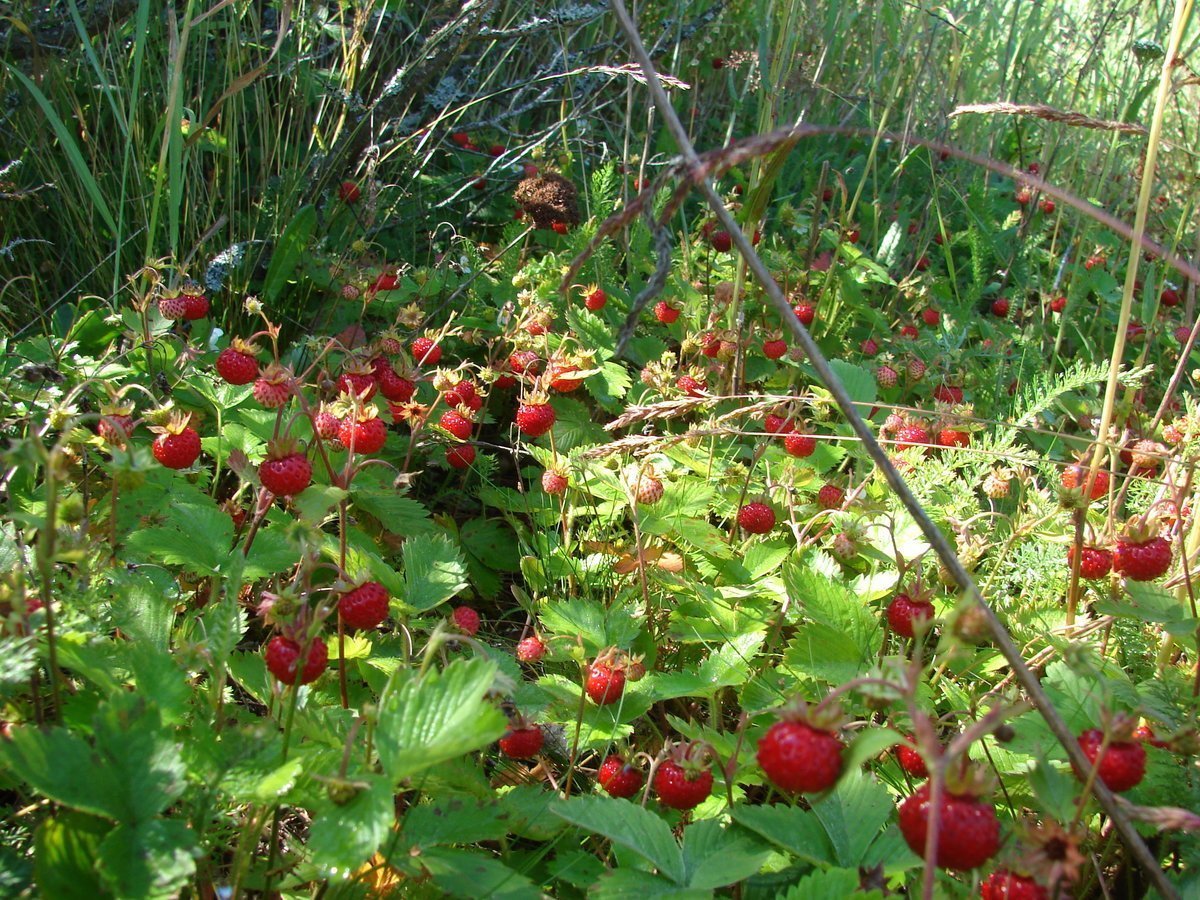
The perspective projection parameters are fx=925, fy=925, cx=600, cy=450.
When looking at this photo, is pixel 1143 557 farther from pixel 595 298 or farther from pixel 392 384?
pixel 595 298

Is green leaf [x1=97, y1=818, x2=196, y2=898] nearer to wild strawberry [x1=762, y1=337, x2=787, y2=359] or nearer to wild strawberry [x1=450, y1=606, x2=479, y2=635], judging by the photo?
wild strawberry [x1=450, y1=606, x2=479, y2=635]

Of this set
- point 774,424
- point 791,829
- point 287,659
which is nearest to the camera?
point 287,659

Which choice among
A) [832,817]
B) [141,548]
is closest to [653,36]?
[141,548]

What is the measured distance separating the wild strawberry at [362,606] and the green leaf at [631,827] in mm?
329

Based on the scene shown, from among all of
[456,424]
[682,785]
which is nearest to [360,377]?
[456,424]

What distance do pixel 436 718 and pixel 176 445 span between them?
29.9 inches

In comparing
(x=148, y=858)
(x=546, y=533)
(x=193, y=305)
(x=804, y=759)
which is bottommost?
(x=546, y=533)

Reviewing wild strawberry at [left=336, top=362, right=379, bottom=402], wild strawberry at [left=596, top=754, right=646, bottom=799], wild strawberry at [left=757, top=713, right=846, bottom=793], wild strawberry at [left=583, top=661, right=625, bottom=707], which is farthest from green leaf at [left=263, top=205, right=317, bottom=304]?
wild strawberry at [left=757, top=713, right=846, bottom=793]

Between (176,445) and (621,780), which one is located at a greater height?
(176,445)

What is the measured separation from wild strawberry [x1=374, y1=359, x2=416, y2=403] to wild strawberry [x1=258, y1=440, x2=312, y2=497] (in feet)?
1.76

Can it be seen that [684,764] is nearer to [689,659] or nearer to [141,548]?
[689,659]

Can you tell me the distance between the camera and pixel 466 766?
4.08 feet

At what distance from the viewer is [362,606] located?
118 cm

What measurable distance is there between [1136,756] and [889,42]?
367cm
